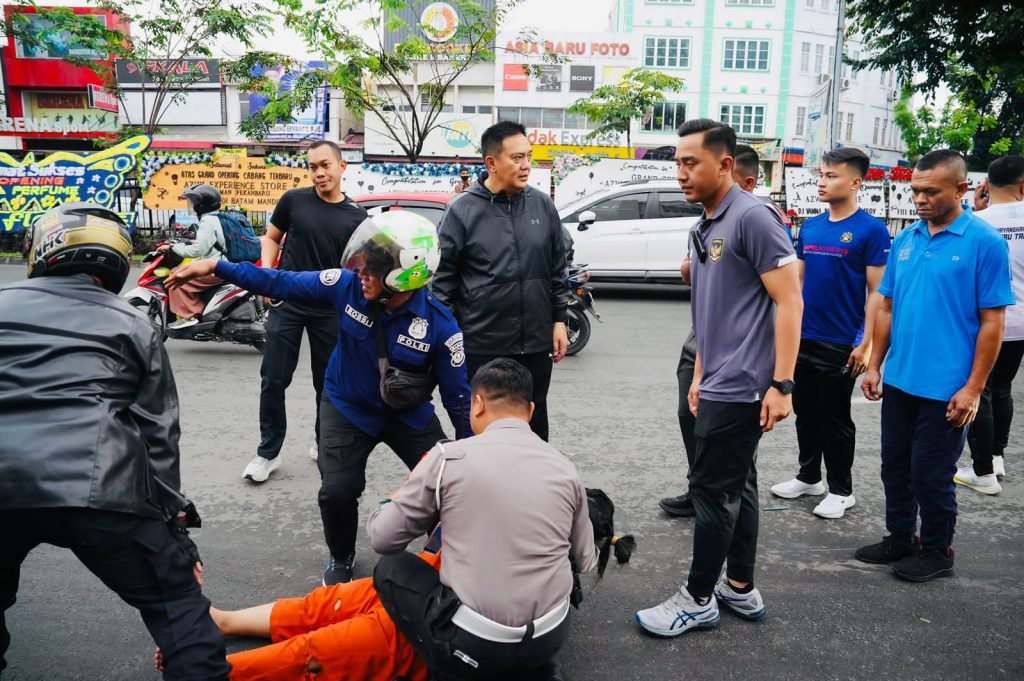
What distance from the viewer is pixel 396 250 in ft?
9.24

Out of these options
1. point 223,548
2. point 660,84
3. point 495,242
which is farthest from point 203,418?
point 660,84

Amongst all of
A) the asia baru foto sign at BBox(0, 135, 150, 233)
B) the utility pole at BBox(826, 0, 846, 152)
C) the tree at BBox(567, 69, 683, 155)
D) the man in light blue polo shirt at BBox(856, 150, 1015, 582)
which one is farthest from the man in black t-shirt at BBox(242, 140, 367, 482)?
the tree at BBox(567, 69, 683, 155)

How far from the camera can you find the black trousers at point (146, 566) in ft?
6.59

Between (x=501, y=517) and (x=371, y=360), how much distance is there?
112 cm

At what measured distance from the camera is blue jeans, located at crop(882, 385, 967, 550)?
3.27 meters

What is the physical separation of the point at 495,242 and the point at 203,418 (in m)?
3.00

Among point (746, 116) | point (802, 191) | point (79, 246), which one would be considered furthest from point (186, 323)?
point (746, 116)

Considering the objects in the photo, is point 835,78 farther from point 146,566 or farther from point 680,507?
point 146,566

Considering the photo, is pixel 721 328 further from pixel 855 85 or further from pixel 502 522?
pixel 855 85

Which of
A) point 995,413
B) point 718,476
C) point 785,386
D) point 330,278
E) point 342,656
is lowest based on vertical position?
point 342,656

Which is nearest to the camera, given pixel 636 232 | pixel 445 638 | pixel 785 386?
pixel 445 638

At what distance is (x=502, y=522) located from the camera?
219 cm

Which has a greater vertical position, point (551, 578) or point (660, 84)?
point (660, 84)

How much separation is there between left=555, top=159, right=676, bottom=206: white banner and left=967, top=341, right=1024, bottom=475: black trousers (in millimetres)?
12378
